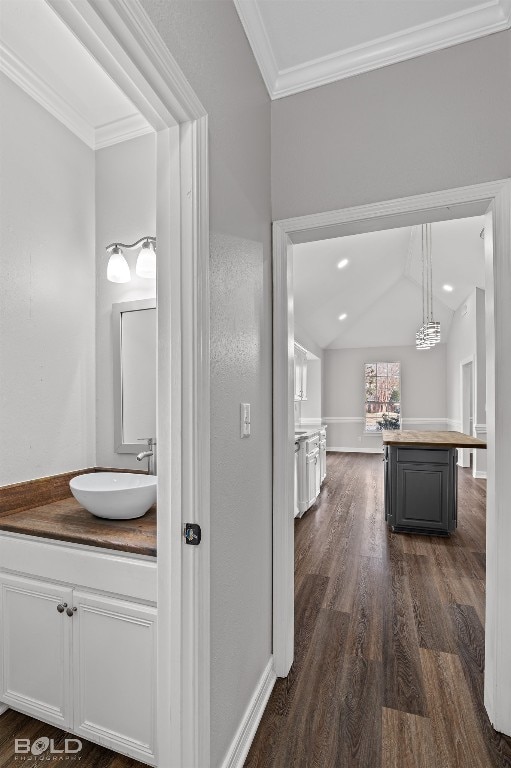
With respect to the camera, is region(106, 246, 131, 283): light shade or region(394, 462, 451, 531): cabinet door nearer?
region(106, 246, 131, 283): light shade

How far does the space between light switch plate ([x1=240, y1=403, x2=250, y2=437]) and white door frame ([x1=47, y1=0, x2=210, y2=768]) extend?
0.35 metres

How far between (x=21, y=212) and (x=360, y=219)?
157 cm

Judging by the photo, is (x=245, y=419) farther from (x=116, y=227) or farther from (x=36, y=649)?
(x=116, y=227)

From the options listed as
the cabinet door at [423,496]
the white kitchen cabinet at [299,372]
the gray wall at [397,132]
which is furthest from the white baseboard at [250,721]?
the white kitchen cabinet at [299,372]

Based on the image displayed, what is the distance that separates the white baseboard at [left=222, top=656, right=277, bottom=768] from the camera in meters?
1.37

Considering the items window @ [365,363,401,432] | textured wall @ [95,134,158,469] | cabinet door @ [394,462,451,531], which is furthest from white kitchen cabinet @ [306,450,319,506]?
window @ [365,363,401,432]

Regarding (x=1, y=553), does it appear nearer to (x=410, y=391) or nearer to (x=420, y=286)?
(x=420, y=286)

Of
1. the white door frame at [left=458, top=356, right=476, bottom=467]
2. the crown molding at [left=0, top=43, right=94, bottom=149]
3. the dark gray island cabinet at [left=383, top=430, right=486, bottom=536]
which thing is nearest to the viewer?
the crown molding at [left=0, top=43, right=94, bottom=149]

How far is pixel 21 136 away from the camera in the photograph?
187 centimetres

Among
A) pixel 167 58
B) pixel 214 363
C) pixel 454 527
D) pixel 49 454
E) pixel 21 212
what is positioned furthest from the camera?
pixel 454 527

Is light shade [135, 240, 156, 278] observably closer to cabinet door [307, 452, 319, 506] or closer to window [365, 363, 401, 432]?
cabinet door [307, 452, 319, 506]

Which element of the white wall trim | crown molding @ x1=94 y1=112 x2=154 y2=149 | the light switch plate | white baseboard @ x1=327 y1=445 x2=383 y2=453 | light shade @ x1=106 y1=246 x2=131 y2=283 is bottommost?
white baseboard @ x1=327 y1=445 x2=383 y2=453

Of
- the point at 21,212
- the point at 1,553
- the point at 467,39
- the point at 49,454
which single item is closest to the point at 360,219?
the point at 467,39

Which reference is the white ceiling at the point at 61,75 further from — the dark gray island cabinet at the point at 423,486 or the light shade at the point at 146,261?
the dark gray island cabinet at the point at 423,486
